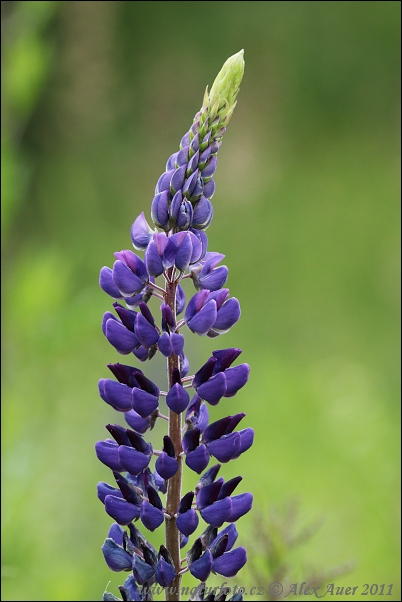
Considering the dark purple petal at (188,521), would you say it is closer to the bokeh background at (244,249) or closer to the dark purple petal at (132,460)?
the dark purple petal at (132,460)

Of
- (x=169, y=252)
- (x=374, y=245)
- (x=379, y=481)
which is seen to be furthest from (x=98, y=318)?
(x=374, y=245)

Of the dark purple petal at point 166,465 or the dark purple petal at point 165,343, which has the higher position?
the dark purple petal at point 165,343

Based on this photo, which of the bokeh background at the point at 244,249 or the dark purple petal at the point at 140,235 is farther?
the bokeh background at the point at 244,249

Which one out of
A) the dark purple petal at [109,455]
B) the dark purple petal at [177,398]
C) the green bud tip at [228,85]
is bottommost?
the dark purple petal at [109,455]

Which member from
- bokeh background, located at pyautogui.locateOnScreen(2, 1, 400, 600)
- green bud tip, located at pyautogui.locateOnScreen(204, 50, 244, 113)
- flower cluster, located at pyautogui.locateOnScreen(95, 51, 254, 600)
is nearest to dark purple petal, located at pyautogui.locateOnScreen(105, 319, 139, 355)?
flower cluster, located at pyautogui.locateOnScreen(95, 51, 254, 600)

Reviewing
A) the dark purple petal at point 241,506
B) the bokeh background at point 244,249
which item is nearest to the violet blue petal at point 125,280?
the dark purple petal at point 241,506

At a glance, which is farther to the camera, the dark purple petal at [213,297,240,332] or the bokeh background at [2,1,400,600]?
the bokeh background at [2,1,400,600]

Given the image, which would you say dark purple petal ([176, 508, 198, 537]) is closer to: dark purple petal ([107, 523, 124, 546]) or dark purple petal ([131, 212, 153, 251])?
dark purple petal ([107, 523, 124, 546])
